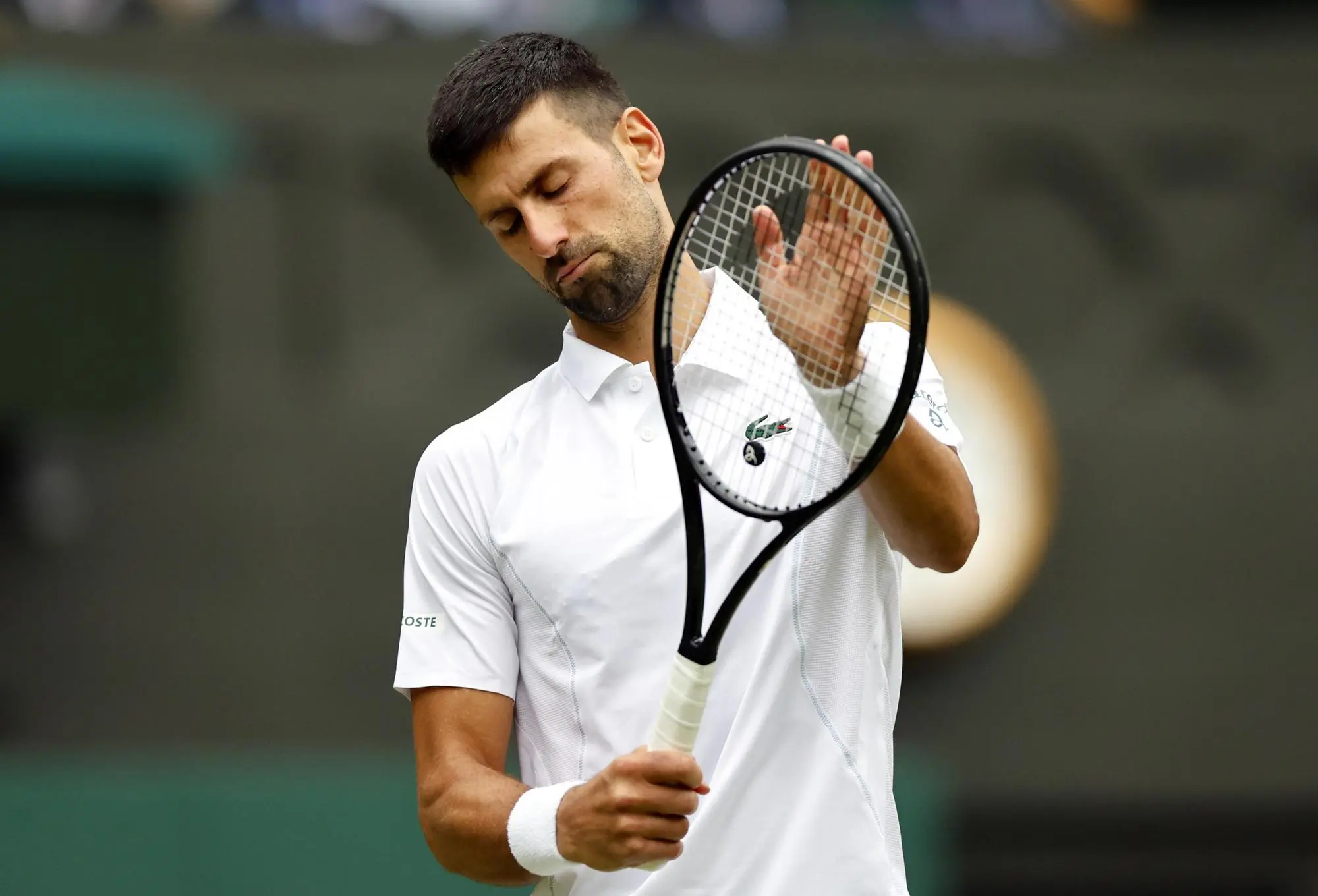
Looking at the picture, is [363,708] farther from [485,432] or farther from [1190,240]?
[485,432]

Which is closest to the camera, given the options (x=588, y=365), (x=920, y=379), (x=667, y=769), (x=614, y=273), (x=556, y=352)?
(x=667, y=769)

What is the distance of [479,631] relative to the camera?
2.43 meters

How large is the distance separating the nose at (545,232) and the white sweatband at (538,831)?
679mm

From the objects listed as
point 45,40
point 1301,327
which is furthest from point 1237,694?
point 45,40

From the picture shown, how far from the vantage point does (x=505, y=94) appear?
2.40 meters

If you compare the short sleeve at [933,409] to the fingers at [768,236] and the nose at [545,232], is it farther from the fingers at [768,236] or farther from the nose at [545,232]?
the nose at [545,232]

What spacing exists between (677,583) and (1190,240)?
6140 millimetres

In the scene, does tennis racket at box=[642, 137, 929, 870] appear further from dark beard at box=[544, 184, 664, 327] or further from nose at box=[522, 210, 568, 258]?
nose at box=[522, 210, 568, 258]

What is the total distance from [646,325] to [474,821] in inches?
27.3

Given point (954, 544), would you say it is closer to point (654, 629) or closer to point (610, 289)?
point (654, 629)

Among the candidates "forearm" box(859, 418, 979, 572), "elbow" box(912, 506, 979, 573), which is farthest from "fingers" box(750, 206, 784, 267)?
"elbow" box(912, 506, 979, 573)

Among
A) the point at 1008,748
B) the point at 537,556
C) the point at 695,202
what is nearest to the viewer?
the point at 695,202

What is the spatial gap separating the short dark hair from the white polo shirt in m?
0.29

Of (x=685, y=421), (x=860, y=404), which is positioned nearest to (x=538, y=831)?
(x=685, y=421)
